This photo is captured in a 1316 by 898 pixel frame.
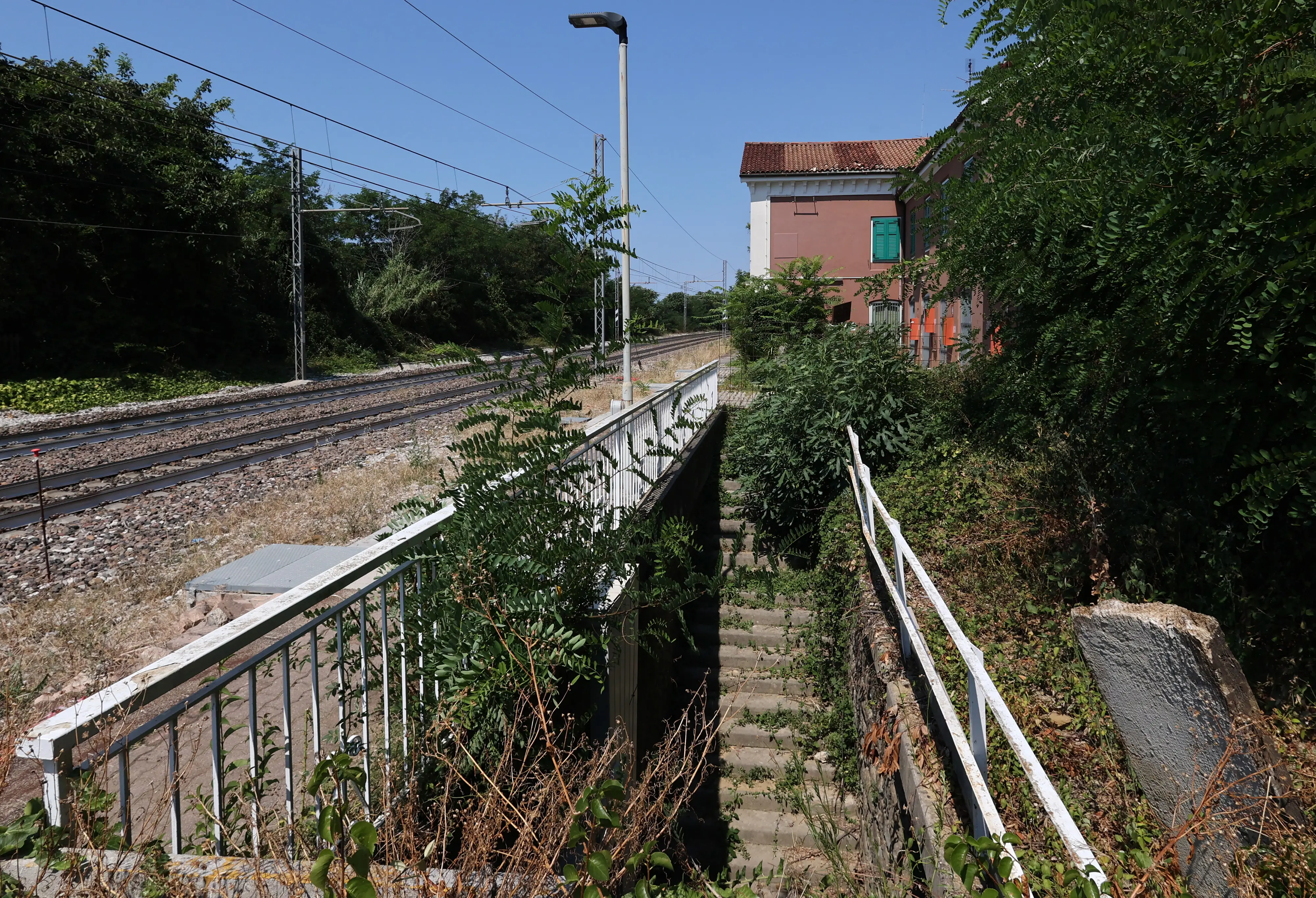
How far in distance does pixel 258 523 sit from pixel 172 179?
23051 mm

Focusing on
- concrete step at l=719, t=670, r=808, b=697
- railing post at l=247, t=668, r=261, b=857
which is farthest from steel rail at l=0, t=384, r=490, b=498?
railing post at l=247, t=668, r=261, b=857

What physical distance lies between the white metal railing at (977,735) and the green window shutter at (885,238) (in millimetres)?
26222

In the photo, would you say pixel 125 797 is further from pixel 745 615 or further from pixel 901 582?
pixel 745 615

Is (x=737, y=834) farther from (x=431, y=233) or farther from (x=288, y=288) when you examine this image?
(x=431, y=233)

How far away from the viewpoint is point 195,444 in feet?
51.1

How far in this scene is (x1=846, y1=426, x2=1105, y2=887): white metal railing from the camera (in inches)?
89.3

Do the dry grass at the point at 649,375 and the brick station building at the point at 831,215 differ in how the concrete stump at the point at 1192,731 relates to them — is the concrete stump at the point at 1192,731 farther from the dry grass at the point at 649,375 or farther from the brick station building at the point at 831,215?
the brick station building at the point at 831,215

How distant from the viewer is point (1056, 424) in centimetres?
596

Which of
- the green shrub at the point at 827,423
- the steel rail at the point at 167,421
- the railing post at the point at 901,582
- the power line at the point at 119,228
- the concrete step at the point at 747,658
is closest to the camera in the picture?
the railing post at the point at 901,582

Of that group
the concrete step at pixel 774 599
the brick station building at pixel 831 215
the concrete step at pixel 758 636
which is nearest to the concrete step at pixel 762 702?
the concrete step at pixel 758 636

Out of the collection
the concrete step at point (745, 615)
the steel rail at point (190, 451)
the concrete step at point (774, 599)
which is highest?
the steel rail at point (190, 451)

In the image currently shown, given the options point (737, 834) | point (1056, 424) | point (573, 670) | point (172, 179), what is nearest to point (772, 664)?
point (737, 834)

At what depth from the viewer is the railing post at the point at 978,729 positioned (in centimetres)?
300

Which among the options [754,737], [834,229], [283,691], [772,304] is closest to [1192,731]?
[283,691]
